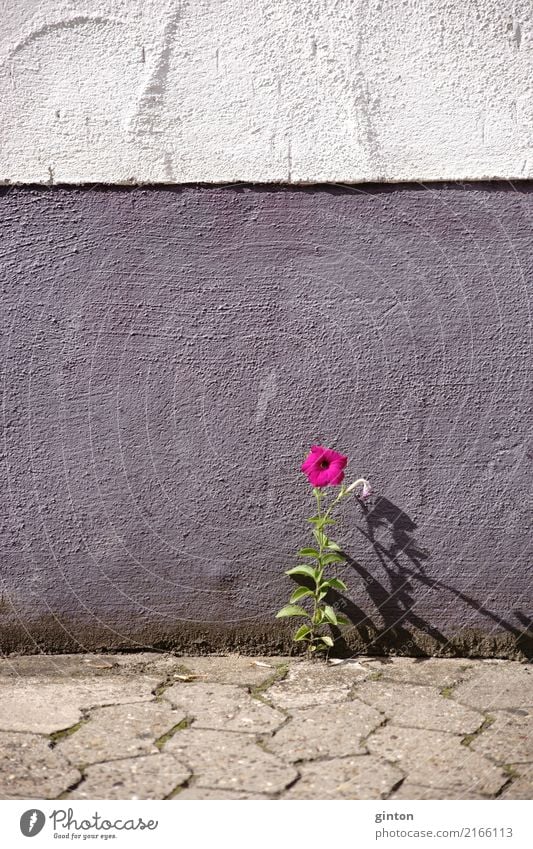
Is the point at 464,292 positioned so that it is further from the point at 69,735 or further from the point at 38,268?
the point at 69,735

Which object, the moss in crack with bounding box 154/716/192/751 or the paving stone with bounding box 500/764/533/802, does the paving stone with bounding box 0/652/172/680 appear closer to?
the moss in crack with bounding box 154/716/192/751

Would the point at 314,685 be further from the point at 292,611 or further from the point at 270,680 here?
the point at 292,611

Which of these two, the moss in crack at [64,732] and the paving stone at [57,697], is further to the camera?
the paving stone at [57,697]

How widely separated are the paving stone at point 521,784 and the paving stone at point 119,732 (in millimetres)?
850

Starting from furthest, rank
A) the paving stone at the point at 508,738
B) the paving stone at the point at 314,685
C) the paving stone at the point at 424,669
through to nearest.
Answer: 1. the paving stone at the point at 424,669
2. the paving stone at the point at 314,685
3. the paving stone at the point at 508,738

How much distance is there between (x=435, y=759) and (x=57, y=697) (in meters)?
1.10

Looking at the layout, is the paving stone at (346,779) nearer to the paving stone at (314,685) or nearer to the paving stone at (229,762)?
the paving stone at (229,762)

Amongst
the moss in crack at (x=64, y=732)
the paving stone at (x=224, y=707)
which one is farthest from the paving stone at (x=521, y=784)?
the moss in crack at (x=64, y=732)

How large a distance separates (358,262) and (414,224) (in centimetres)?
22

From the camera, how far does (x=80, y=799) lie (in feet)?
6.47

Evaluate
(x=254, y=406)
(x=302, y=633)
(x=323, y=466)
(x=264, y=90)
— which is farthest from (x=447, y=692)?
(x=264, y=90)

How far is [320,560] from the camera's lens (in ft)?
9.23

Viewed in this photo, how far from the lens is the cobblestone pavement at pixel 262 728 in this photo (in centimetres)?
204
